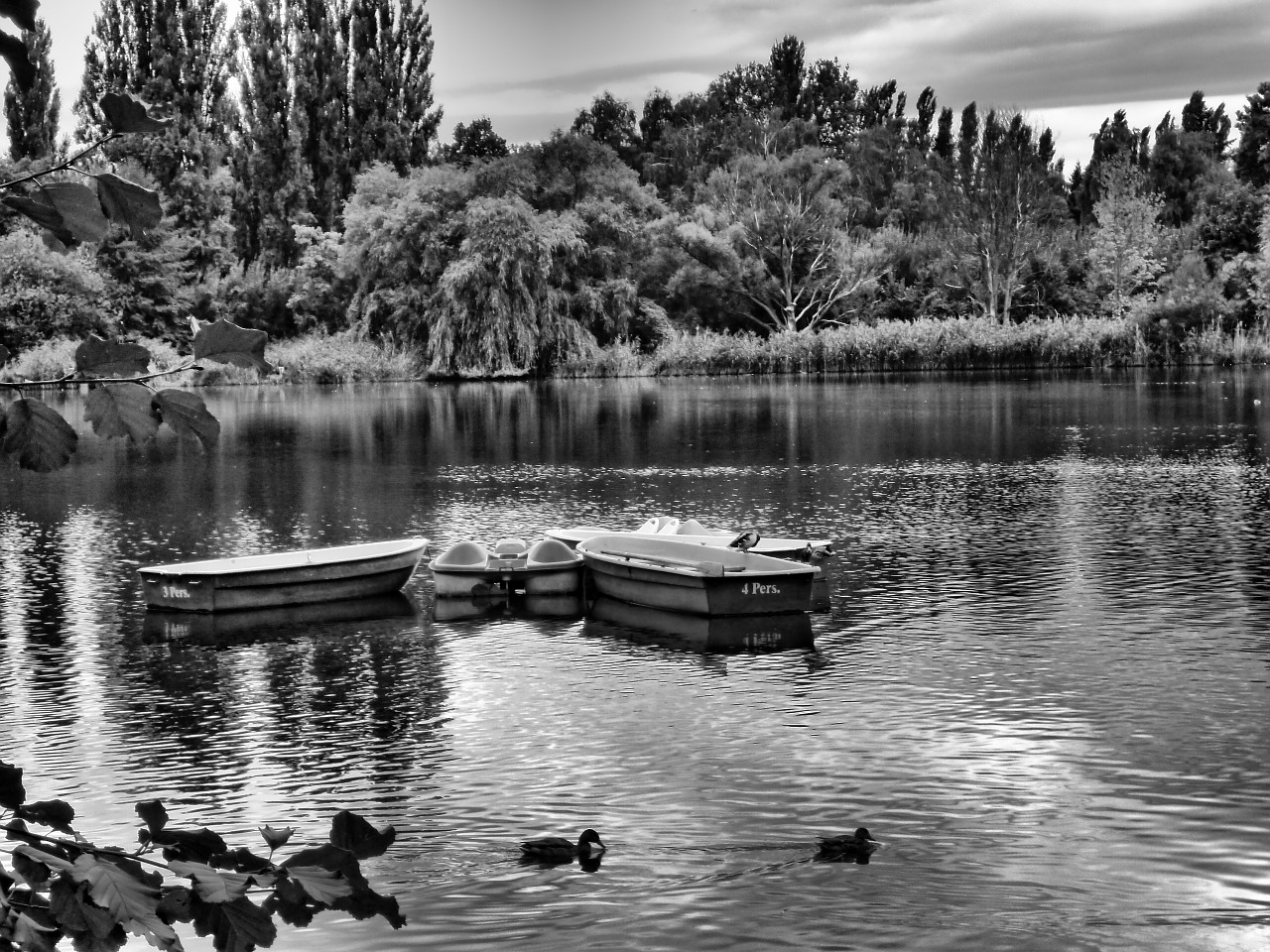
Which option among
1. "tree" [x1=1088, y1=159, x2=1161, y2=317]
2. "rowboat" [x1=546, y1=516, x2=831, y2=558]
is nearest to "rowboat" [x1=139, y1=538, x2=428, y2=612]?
"rowboat" [x1=546, y1=516, x2=831, y2=558]

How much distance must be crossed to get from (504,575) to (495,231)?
4417 cm

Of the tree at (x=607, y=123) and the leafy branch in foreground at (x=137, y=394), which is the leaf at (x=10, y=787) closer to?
the leafy branch in foreground at (x=137, y=394)

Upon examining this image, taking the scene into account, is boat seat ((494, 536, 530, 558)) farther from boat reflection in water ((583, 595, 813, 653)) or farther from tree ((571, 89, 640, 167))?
tree ((571, 89, 640, 167))

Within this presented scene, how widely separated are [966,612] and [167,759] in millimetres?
7474

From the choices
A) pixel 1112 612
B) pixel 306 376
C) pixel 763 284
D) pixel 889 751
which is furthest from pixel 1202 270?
pixel 889 751

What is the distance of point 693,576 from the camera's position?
13.7 meters

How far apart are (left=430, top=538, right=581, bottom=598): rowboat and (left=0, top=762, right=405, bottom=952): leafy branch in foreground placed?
1297 centimetres

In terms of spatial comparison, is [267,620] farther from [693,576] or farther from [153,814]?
[153,814]

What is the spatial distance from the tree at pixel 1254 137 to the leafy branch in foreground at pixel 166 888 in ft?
245

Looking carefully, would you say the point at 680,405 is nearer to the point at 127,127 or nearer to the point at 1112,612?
the point at 1112,612

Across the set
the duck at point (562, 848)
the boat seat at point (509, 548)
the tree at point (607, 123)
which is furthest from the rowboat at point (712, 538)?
the tree at point (607, 123)

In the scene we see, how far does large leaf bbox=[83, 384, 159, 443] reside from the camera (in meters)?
1.92

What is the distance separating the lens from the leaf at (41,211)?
6.43ft

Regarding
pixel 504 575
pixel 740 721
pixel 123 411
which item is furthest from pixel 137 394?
pixel 504 575
